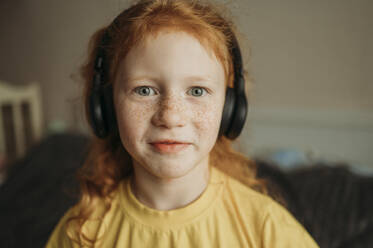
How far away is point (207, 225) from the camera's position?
63cm

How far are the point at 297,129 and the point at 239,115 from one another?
4.11 ft

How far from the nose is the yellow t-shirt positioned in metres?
0.20

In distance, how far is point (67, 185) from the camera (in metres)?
1.43

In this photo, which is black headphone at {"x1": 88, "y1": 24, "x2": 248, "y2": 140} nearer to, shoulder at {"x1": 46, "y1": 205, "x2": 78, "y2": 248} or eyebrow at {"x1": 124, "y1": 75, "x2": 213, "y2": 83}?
eyebrow at {"x1": 124, "y1": 75, "x2": 213, "y2": 83}

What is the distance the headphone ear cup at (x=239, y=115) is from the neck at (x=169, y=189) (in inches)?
4.5

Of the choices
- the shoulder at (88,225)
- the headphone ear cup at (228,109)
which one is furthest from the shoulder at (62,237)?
the headphone ear cup at (228,109)

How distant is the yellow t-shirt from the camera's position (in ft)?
1.98

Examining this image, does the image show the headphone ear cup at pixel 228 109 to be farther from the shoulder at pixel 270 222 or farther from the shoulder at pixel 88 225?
the shoulder at pixel 88 225

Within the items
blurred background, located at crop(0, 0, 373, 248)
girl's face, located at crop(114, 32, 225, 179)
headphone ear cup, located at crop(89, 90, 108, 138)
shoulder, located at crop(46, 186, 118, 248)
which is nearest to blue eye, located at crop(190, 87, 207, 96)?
girl's face, located at crop(114, 32, 225, 179)

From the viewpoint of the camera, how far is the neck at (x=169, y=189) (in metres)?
0.63

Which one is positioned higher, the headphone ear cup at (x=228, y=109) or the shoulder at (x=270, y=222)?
the headphone ear cup at (x=228, y=109)

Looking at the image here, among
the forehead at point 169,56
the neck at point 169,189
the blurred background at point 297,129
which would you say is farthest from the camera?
the blurred background at point 297,129

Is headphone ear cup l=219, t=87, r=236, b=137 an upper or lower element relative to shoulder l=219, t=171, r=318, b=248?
upper

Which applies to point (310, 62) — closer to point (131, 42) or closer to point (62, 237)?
point (131, 42)
